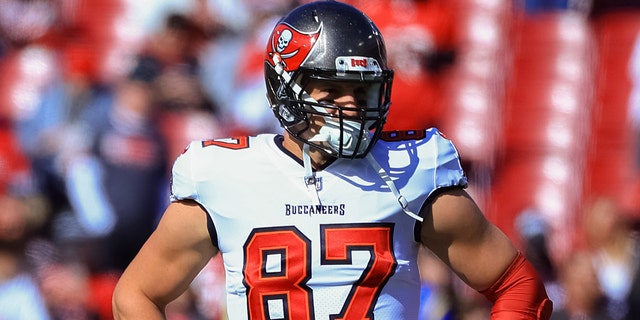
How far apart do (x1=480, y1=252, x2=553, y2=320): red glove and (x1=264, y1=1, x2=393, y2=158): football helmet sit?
1.87 ft

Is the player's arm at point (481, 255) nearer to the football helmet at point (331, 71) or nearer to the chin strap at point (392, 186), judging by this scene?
the chin strap at point (392, 186)

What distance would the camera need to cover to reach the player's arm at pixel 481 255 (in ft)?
11.1

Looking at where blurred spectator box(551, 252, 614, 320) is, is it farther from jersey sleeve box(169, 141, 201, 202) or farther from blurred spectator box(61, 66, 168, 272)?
jersey sleeve box(169, 141, 201, 202)

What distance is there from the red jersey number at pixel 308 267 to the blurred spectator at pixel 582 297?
305 centimetres

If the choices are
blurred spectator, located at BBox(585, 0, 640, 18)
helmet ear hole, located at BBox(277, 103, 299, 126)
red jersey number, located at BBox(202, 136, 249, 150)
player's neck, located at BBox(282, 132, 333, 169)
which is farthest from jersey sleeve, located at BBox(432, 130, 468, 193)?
blurred spectator, located at BBox(585, 0, 640, 18)

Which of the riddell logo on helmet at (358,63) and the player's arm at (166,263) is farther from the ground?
A: the riddell logo on helmet at (358,63)

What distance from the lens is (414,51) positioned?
270 inches

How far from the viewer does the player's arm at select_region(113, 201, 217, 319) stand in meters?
3.41

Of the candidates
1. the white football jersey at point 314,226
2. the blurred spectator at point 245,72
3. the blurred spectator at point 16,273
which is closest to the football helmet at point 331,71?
the white football jersey at point 314,226

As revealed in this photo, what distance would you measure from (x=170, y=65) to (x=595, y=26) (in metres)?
2.76

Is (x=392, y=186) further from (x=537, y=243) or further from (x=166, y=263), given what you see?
(x=537, y=243)

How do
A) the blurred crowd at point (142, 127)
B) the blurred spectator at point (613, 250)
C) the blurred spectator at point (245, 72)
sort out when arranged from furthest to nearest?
the blurred spectator at point (245, 72) → the blurred crowd at point (142, 127) → the blurred spectator at point (613, 250)

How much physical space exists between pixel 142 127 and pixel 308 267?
4250mm

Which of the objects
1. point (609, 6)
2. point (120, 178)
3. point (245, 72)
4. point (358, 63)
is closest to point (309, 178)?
point (358, 63)
